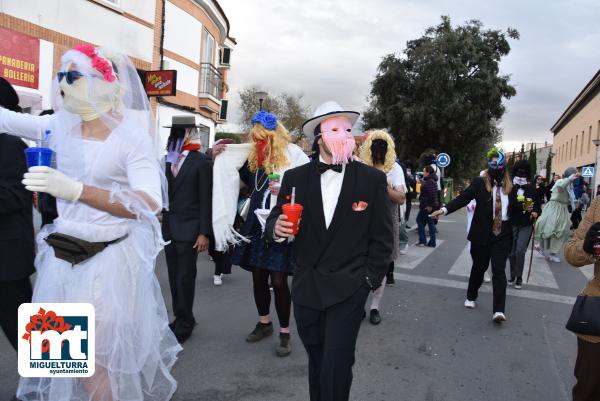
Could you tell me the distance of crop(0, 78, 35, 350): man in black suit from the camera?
2643mm

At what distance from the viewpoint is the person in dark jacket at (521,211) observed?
525 cm

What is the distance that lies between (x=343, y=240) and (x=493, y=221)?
3225mm

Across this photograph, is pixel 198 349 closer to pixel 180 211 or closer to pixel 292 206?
pixel 180 211

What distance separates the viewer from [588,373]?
238 cm

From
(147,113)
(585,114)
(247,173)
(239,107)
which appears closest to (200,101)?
(247,173)

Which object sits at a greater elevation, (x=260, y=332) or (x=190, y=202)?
(x=190, y=202)

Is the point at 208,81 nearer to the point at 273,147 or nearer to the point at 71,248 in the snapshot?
the point at 273,147

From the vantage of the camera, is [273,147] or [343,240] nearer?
[343,240]

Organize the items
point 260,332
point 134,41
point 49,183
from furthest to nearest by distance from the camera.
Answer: point 134,41, point 260,332, point 49,183

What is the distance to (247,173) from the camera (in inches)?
161

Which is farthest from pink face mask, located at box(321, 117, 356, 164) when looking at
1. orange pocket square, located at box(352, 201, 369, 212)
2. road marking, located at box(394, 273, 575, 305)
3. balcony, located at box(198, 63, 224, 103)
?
balcony, located at box(198, 63, 224, 103)

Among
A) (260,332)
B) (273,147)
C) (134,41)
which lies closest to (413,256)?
(260,332)

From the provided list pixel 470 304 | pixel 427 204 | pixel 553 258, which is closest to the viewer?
pixel 470 304

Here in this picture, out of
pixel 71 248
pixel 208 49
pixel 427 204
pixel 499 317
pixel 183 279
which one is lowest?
pixel 499 317
